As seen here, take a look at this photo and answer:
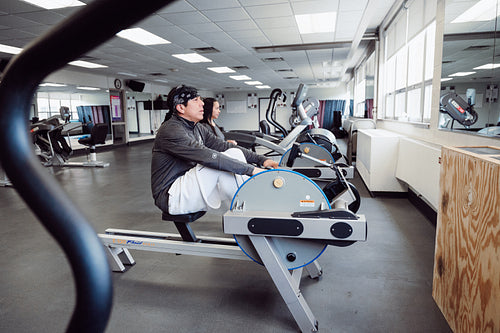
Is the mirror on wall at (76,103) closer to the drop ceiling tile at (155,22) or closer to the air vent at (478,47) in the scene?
the drop ceiling tile at (155,22)

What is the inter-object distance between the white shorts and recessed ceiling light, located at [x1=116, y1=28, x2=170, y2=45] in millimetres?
4688

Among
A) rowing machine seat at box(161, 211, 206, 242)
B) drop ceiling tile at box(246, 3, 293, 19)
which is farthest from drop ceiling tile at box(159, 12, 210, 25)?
rowing machine seat at box(161, 211, 206, 242)

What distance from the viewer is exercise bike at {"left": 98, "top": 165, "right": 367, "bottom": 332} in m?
1.64

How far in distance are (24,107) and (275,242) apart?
1.61m

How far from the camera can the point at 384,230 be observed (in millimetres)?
3082

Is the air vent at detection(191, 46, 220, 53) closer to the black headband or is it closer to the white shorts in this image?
the black headband

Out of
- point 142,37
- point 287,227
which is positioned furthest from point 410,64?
point 142,37

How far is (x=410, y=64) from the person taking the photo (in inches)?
193

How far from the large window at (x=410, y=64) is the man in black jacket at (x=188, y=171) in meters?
3.01

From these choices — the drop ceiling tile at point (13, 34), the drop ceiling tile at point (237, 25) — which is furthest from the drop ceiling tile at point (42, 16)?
the drop ceiling tile at point (237, 25)

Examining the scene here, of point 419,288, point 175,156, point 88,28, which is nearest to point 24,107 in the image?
point 88,28

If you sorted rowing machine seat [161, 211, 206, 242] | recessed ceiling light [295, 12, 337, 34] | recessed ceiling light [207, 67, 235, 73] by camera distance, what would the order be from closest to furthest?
rowing machine seat [161, 211, 206, 242] → recessed ceiling light [295, 12, 337, 34] → recessed ceiling light [207, 67, 235, 73]

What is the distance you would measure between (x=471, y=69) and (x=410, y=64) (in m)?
2.56

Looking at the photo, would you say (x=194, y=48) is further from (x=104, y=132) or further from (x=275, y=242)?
(x=275, y=242)
